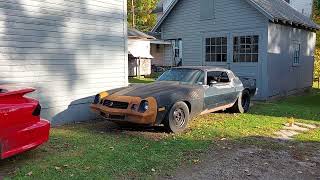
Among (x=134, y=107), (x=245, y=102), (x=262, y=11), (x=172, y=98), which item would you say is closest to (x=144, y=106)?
(x=134, y=107)

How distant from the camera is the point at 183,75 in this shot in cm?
977

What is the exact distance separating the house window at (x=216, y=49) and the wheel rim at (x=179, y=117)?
10178mm

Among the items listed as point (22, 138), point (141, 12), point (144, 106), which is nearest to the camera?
point (22, 138)

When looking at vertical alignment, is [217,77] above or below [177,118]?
above

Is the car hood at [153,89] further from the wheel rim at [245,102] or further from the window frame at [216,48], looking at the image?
the window frame at [216,48]

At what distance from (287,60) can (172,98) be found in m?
12.0

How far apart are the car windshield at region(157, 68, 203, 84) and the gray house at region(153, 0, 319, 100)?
24.2 feet

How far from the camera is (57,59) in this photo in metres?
9.03

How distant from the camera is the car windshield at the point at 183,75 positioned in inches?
376

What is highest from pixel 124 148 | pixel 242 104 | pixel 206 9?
pixel 206 9

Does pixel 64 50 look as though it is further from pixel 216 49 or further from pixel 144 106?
pixel 216 49

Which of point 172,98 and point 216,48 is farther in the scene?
point 216,48

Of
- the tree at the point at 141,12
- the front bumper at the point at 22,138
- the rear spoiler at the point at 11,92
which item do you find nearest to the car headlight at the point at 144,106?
the front bumper at the point at 22,138

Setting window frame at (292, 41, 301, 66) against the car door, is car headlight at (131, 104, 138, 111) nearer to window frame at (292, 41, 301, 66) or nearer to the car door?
the car door
